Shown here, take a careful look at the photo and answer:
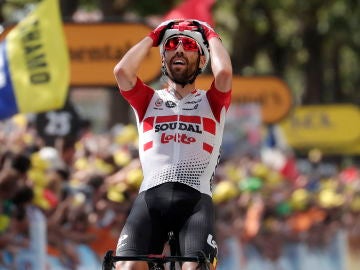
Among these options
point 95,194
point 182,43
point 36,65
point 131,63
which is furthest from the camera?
point 95,194

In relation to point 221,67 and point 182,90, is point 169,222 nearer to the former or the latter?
point 182,90

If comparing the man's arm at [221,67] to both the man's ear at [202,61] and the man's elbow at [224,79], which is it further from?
the man's ear at [202,61]

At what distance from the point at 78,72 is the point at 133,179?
12.7 feet

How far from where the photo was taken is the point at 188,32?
8.32 meters

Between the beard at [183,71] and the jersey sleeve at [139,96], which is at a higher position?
the beard at [183,71]

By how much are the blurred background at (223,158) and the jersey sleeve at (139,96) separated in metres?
3.41

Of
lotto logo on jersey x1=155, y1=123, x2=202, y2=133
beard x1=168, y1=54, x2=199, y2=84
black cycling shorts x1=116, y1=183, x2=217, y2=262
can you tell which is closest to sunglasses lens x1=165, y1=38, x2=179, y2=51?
beard x1=168, y1=54, x2=199, y2=84

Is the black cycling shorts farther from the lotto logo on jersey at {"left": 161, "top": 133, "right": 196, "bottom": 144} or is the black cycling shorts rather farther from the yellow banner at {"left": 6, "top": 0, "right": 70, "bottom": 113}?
the yellow banner at {"left": 6, "top": 0, "right": 70, "bottom": 113}

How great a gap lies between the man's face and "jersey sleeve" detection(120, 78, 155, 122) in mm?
210

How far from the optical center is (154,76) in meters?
16.1

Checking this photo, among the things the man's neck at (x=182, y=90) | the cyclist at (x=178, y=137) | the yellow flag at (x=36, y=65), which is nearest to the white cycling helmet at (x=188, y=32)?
the cyclist at (x=178, y=137)

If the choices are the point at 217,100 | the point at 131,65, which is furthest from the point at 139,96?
the point at 217,100

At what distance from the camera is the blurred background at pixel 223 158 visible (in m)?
12.6

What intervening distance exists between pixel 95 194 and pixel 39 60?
1636mm
